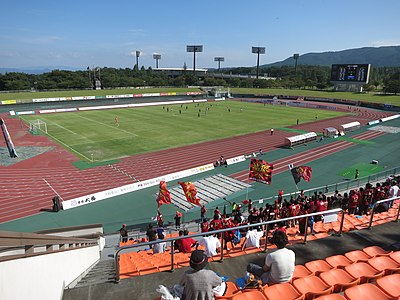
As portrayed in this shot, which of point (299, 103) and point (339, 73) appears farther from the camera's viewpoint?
point (339, 73)

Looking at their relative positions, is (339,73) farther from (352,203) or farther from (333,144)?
(352,203)

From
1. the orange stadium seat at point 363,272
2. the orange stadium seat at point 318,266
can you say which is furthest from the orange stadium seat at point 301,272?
the orange stadium seat at point 363,272

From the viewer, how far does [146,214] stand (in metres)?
20.7

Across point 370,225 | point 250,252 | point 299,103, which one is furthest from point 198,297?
point 299,103

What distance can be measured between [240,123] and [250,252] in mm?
48691

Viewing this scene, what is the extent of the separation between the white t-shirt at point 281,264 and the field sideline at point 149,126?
29.7 m

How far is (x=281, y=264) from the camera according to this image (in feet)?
17.4

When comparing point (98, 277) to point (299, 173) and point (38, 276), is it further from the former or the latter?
point (299, 173)

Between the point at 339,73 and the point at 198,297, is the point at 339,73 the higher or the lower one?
the higher one

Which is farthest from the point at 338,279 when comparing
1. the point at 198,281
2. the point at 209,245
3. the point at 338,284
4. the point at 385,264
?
the point at 209,245

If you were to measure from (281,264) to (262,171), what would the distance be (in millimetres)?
13634

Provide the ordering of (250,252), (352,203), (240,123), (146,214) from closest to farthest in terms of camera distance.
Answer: (250,252)
(352,203)
(146,214)
(240,123)

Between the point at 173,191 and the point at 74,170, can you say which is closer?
the point at 173,191

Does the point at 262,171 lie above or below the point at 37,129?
above
